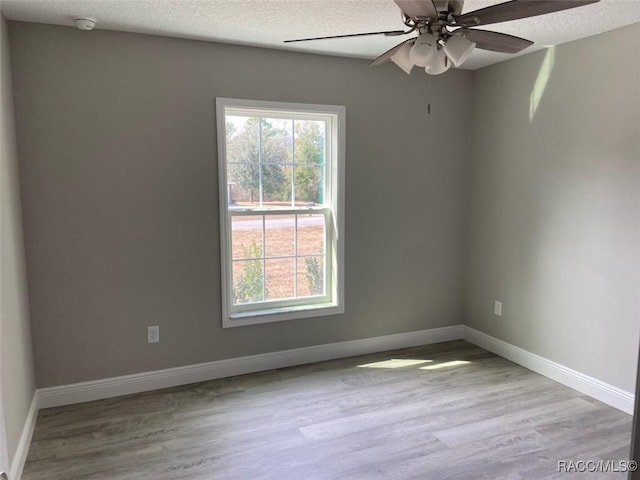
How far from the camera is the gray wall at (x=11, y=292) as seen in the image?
2.19m

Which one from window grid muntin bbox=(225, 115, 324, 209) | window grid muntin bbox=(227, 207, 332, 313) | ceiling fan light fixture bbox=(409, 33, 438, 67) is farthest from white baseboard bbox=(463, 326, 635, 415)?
ceiling fan light fixture bbox=(409, 33, 438, 67)

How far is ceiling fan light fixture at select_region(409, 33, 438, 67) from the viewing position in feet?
6.06

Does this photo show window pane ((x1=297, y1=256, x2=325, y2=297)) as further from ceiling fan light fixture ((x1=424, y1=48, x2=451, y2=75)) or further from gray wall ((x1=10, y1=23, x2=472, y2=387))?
ceiling fan light fixture ((x1=424, y1=48, x2=451, y2=75))

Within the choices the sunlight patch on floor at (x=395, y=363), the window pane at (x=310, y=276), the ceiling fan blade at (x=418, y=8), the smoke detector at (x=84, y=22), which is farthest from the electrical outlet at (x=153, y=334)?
the ceiling fan blade at (x=418, y=8)

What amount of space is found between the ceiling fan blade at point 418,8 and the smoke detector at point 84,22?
188 centimetres

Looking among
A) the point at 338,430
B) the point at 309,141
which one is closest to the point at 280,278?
the point at 309,141

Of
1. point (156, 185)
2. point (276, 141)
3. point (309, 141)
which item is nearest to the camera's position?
point (156, 185)

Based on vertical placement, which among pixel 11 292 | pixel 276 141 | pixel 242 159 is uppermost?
pixel 276 141

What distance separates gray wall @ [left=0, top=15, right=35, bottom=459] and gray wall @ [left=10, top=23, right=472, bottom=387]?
125 mm

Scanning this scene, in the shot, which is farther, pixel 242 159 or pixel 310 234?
pixel 310 234

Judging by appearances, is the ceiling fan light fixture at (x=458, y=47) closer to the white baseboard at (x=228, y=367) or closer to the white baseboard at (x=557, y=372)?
the white baseboard at (x=557, y=372)

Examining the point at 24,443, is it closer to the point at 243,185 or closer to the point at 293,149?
the point at 243,185

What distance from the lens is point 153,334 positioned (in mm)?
3133

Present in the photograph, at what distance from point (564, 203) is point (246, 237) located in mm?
2288
